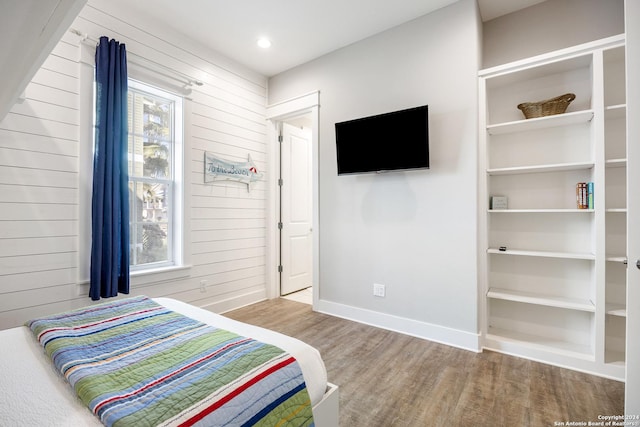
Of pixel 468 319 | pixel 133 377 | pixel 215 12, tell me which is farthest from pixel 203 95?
pixel 468 319

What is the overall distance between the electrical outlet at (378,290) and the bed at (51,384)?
1.86 metres

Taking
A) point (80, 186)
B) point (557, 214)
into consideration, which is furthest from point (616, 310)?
point (80, 186)

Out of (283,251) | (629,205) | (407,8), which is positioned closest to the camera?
(629,205)

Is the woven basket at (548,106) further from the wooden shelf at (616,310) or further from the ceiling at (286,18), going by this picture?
the wooden shelf at (616,310)

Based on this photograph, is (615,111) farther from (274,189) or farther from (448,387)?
(274,189)

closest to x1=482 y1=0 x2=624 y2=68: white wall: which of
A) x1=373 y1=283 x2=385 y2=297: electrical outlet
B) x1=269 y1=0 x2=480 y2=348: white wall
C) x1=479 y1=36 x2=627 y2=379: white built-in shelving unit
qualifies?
x1=479 y1=36 x2=627 y2=379: white built-in shelving unit

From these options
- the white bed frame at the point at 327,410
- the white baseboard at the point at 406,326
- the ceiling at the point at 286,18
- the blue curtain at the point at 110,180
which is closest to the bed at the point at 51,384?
the white bed frame at the point at 327,410

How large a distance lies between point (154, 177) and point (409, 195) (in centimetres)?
252

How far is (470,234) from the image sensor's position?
2535mm

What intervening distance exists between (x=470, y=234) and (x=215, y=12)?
3.02 metres

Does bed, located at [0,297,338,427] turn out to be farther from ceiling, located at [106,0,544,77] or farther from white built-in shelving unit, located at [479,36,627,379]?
ceiling, located at [106,0,544,77]

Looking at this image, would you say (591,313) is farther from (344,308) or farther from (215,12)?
(215,12)

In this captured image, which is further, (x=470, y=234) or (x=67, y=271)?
(x=470, y=234)

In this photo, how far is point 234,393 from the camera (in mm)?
923
